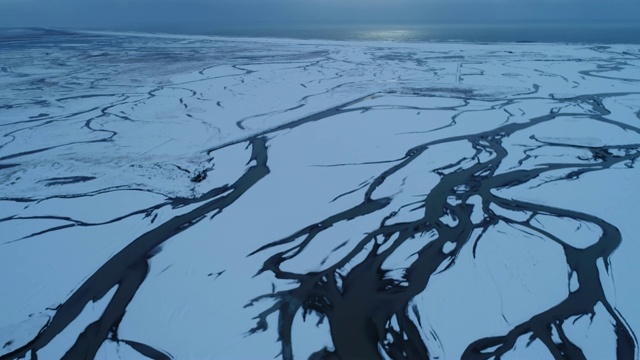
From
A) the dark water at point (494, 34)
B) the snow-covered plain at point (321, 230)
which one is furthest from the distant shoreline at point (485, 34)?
the snow-covered plain at point (321, 230)

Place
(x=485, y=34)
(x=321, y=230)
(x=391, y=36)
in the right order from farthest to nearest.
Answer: (x=391, y=36) → (x=485, y=34) → (x=321, y=230)

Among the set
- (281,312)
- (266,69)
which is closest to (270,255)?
(281,312)

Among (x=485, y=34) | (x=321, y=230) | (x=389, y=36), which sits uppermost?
(x=485, y=34)

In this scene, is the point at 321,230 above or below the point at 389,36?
below

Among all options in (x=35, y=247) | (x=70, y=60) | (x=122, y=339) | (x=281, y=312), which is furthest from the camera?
(x=70, y=60)

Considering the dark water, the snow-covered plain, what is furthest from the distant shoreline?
the snow-covered plain

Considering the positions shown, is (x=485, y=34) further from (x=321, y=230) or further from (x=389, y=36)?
(x=321, y=230)

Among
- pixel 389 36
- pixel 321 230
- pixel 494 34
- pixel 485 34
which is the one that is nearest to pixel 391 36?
pixel 389 36

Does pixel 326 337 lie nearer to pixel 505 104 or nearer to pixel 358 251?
pixel 358 251

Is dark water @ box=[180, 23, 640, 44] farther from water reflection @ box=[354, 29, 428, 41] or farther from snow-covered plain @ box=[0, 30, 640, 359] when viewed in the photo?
snow-covered plain @ box=[0, 30, 640, 359]
